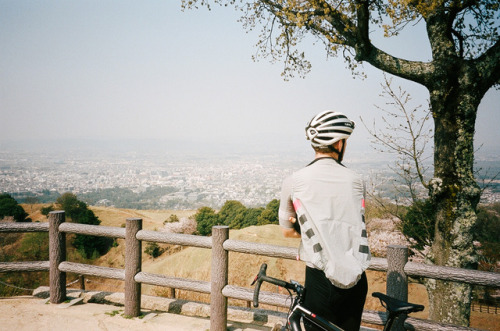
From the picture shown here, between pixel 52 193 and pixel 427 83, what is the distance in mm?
63208

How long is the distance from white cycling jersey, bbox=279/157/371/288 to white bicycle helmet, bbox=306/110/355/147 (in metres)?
0.14

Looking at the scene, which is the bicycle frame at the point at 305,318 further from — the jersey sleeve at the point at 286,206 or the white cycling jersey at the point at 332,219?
the jersey sleeve at the point at 286,206

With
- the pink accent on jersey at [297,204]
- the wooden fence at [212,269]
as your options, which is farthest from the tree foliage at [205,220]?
the pink accent on jersey at [297,204]

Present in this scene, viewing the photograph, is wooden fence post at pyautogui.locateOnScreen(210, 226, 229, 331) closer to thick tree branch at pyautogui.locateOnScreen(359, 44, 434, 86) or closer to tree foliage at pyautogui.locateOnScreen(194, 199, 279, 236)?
thick tree branch at pyautogui.locateOnScreen(359, 44, 434, 86)

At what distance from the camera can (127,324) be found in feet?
14.5

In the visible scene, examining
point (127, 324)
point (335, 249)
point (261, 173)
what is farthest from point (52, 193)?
point (335, 249)

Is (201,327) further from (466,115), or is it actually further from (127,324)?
(466,115)

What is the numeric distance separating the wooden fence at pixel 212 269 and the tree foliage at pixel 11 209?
44368 millimetres

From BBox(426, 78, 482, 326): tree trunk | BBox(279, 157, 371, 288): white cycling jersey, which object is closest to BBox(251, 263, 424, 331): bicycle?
BBox(279, 157, 371, 288): white cycling jersey

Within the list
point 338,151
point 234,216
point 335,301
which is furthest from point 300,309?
point 234,216

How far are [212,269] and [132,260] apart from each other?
128 centimetres

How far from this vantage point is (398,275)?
3.20 meters

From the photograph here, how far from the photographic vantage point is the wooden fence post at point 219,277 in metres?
4.06

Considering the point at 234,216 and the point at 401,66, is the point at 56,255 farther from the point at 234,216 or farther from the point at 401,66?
the point at 234,216
